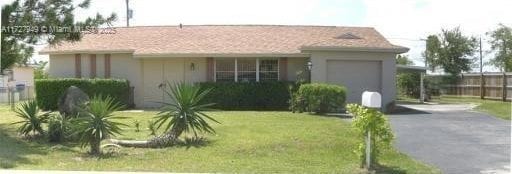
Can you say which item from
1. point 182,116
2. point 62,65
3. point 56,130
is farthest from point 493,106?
point 62,65

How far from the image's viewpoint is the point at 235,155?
10734 millimetres

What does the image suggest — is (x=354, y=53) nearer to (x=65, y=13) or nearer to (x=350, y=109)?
(x=65, y=13)

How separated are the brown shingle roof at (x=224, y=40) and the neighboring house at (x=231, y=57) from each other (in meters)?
0.03

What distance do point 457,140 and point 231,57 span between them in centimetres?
1142

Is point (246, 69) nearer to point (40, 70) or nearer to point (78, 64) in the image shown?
point (78, 64)

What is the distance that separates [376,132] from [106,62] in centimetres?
1583

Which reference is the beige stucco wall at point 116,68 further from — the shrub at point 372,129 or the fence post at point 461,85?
the shrub at point 372,129

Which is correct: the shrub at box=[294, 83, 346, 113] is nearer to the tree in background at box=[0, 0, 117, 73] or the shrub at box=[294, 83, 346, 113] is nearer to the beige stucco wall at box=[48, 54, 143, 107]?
the tree in background at box=[0, 0, 117, 73]

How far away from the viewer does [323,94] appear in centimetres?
1850

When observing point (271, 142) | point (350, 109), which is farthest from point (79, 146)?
point (350, 109)

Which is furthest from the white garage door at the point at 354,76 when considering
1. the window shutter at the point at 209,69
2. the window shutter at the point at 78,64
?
the window shutter at the point at 78,64

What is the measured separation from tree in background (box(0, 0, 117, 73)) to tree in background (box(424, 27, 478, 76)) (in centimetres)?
2386

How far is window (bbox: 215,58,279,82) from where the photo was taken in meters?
22.9

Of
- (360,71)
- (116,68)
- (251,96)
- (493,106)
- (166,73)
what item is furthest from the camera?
(116,68)
